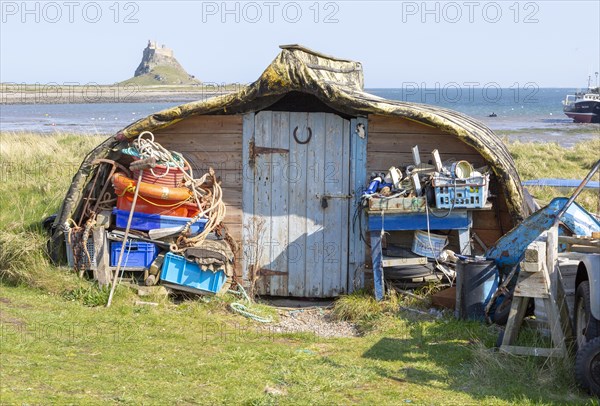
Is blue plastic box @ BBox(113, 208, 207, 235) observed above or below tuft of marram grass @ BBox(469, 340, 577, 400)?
above

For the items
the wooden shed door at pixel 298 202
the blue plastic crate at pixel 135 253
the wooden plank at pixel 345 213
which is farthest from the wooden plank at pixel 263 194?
the blue plastic crate at pixel 135 253

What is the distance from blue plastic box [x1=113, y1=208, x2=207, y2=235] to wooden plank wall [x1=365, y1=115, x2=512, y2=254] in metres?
2.63

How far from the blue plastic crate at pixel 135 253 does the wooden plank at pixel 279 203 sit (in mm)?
1694

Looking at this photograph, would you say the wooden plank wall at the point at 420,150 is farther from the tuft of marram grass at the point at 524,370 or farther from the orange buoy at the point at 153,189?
the tuft of marram grass at the point at 524,370

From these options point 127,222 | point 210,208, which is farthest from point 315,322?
point 127,222

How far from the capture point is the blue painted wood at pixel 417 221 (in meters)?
10.8

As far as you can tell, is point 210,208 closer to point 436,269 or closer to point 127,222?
point 127,222

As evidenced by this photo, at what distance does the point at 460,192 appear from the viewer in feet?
35.0

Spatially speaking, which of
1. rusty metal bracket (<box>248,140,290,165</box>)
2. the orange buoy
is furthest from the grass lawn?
rusty metal bracket (<box>248,140,290,165</box>)

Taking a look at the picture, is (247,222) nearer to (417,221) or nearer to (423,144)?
(417,221)

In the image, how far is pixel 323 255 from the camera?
1166 cm

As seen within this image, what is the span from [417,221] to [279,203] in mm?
1953

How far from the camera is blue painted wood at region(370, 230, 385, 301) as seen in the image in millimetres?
10938

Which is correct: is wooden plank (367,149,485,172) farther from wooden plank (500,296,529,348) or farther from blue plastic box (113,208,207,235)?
wooden plank (500,296,529,348)
